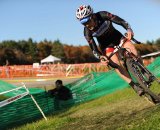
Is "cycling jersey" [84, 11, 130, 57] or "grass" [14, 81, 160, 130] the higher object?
"cycling jersey" [84, 11, 130, 57]

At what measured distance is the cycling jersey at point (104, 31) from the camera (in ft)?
29.7

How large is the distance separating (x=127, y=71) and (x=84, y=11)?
5.24ft

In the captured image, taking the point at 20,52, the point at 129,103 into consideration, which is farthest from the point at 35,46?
the point at 129,103

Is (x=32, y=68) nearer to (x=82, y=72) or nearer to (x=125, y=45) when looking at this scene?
(x=82, y=72)

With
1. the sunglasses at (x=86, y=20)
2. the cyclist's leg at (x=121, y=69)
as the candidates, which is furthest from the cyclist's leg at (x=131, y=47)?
the sunglasses at (x=86, y=20)

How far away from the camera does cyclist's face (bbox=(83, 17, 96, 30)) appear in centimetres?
895

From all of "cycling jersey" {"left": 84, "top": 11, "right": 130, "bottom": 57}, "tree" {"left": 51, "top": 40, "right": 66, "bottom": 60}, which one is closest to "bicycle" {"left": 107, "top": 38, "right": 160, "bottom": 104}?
"cycling jersey" {"left": 84, "top": 11, "right": 130, "bottom": 57}

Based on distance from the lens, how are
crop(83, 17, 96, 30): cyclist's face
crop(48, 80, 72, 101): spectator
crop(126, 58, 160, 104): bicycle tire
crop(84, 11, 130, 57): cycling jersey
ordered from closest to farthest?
1. crop(126, 58, 160, 104): bicycle tire
2. crop(83, 17, 96, 30): cyclist's face
3. crop(84, 11, 130, 57): cycling jersey
4. crop(48, 80, 72, 101): spectator

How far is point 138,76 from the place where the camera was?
891cm

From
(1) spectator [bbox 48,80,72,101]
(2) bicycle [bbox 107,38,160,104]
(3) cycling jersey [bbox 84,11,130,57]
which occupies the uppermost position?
(3) cycling jersey [bbox 84,11,130,57]

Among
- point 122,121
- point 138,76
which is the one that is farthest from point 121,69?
point 122,121

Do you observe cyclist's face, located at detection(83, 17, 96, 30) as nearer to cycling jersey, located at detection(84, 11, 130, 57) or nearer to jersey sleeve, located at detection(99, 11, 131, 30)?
cycling jersey, located at detection(84, 11, 130, 57)

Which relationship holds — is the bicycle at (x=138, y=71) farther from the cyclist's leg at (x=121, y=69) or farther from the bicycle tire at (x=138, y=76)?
the cyclist's leg at (x=121, y=69)

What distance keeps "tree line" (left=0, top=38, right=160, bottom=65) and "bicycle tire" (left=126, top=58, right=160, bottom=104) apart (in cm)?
6334
